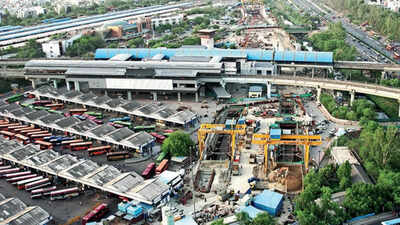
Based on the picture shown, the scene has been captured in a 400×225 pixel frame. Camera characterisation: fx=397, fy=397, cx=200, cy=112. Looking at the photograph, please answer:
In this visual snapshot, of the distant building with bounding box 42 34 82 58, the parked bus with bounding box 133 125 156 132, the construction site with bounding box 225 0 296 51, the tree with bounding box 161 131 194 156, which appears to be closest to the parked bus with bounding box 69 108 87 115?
the parked bus with bounding box 133 125 156 132

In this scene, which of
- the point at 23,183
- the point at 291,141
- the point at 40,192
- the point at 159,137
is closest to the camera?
the point at 40,192

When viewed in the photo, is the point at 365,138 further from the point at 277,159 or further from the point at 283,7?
the point at 283,7

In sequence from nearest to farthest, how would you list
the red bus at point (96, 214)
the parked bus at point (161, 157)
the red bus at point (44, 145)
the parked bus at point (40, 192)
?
the red bus at point (96, 214), the parked bus at point (40, 192), the parked bus at point (161, 157), the red bus at point (44, 145)

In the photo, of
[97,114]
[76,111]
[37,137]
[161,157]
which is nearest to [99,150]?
[161,157]

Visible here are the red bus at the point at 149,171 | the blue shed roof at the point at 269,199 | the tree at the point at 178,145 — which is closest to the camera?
the blue shed roof at the point at 269,199

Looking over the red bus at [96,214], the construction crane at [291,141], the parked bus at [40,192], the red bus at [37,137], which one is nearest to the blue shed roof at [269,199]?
the construction crane at [291,141]

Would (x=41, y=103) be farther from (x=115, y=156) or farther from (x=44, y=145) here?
(x=115, y=156)

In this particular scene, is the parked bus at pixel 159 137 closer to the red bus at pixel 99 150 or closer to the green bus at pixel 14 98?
the red bus at pixel 99 150
